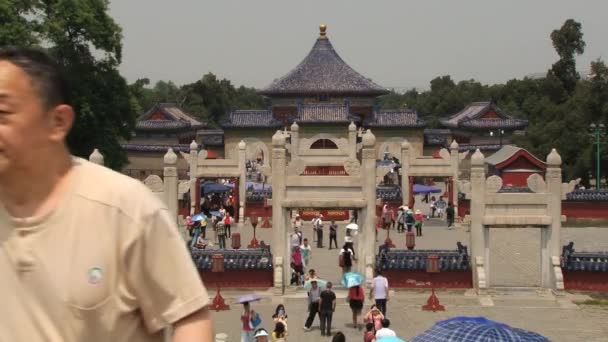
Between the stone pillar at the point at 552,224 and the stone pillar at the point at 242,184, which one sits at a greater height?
the stone pillar at the point at 242,184

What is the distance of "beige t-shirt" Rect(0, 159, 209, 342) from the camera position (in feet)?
8.35

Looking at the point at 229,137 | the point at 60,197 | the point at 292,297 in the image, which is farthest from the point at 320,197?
the point at 229,137

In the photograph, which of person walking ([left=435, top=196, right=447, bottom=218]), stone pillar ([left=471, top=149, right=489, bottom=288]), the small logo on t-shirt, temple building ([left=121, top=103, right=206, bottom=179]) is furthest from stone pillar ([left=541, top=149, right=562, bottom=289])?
temple building ([left=121, top=103, right=206, bottom=179])

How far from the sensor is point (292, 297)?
2242cm

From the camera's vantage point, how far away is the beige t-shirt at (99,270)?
254 centimetres

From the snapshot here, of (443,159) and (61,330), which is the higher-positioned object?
(443,159)

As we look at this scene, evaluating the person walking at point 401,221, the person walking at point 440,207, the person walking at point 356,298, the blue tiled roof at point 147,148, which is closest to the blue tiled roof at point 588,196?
the person walking at point 440,207

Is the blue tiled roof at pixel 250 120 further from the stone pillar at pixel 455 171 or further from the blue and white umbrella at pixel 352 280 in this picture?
the blue and white umbrella at pixel 352 280

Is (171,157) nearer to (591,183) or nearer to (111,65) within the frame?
(111,65)

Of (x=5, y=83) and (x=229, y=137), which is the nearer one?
(x=5, y=83)

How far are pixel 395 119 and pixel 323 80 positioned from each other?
7018 millimetres

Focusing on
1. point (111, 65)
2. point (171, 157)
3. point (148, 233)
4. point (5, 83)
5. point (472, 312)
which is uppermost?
point (111, 65)

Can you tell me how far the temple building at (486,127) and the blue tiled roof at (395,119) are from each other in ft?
13.1

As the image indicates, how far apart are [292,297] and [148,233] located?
2006 centimetres
